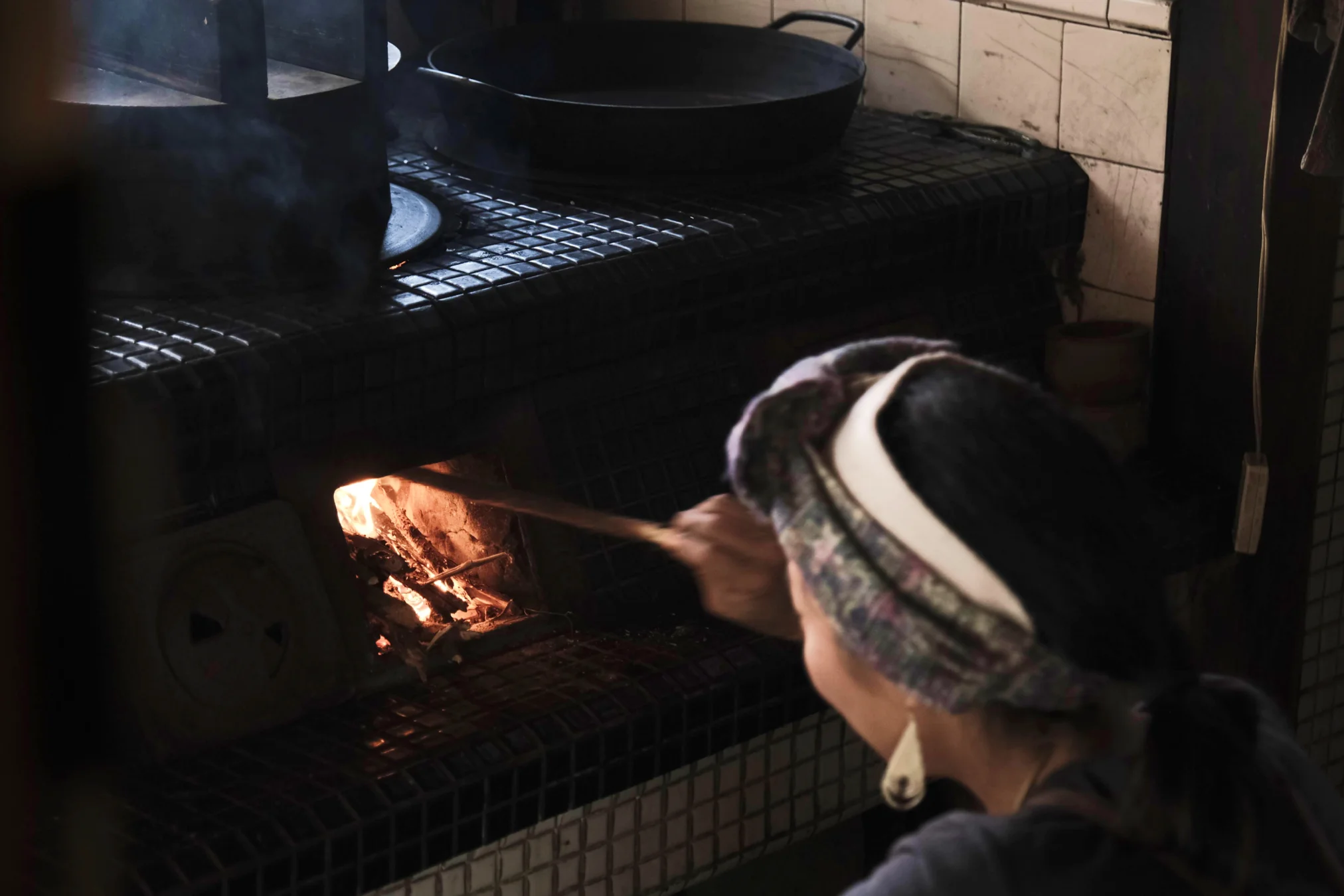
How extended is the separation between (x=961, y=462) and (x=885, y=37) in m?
1.94

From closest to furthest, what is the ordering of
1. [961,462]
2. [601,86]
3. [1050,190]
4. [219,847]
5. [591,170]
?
[961,462]
[219,847]
[591,170]
[1050,190]
[601,86]

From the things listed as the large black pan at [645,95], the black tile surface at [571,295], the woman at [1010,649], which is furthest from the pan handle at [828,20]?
the woman at [1010,649]

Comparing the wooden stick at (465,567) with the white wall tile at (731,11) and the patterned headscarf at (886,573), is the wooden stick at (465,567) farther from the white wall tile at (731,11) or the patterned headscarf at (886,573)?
the white wall tile at (731,11)

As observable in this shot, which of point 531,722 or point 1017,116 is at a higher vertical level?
point 1017,116

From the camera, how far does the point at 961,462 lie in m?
1.29

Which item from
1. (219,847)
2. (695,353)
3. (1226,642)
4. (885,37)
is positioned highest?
(885,37)

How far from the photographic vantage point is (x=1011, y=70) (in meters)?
2.86

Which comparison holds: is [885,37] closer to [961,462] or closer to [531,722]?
[531,722]

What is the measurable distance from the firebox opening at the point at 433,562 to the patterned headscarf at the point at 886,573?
84 cm

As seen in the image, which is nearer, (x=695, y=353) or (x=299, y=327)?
(x=299, y=327)

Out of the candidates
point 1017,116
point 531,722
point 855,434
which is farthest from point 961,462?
point 1017,116

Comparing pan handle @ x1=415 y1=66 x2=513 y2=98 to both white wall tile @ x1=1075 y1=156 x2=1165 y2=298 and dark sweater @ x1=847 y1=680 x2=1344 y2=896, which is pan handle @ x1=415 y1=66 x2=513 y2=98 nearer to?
white wall tile @ x1=1075 y1=156 x2=1165 y2=298

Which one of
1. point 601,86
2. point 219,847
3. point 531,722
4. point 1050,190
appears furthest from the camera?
point 601,86

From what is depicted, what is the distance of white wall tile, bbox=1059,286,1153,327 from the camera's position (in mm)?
2789
